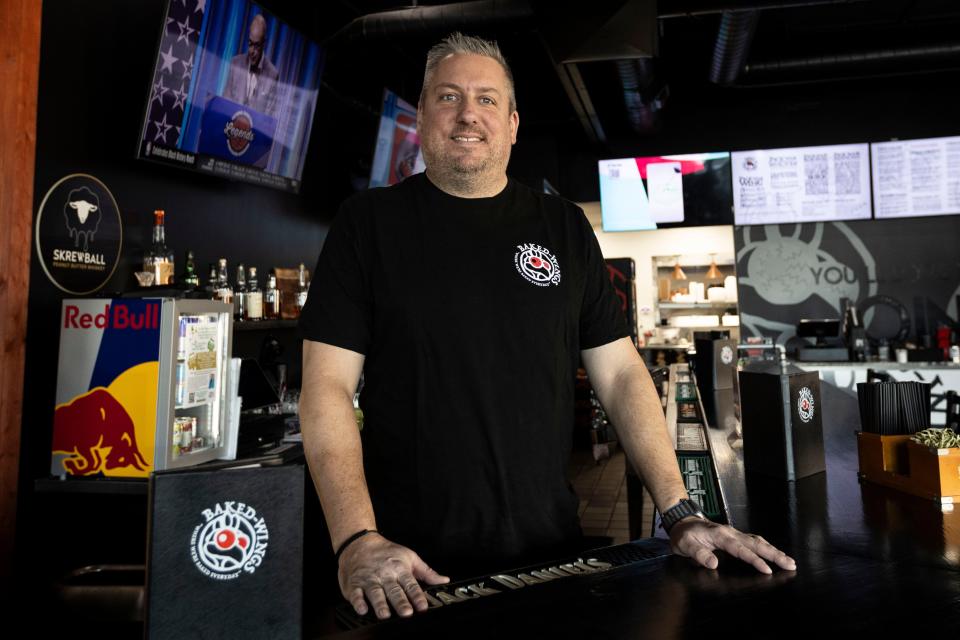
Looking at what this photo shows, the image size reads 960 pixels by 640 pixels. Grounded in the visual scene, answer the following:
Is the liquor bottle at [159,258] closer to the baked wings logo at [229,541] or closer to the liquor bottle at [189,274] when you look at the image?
the liquor bottle at [189,274]

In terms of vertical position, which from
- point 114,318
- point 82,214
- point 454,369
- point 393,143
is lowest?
point 454,369

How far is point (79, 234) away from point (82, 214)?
0.27 feet

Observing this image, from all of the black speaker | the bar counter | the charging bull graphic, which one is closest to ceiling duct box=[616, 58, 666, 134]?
the black speaker

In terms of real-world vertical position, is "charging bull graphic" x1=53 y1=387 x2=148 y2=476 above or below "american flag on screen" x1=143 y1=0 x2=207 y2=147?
below

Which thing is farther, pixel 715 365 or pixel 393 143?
pixel 393 143

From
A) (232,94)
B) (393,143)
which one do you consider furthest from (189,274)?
(393,143)

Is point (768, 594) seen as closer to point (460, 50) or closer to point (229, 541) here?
point (229, 541)

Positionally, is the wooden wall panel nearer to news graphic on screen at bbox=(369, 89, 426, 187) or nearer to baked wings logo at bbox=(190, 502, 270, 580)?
baked wings logo at bbox=(190, 502, 270, 580)

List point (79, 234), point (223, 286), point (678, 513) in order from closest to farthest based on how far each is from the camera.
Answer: point (678, 513), point (79, 234), point (223, 286)

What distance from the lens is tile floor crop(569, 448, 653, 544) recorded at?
155 inches

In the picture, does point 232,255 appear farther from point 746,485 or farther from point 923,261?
point 923,261

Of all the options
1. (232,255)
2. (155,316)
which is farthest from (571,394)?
(232,255)

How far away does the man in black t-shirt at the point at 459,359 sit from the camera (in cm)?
132

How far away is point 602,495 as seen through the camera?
4734 mm
